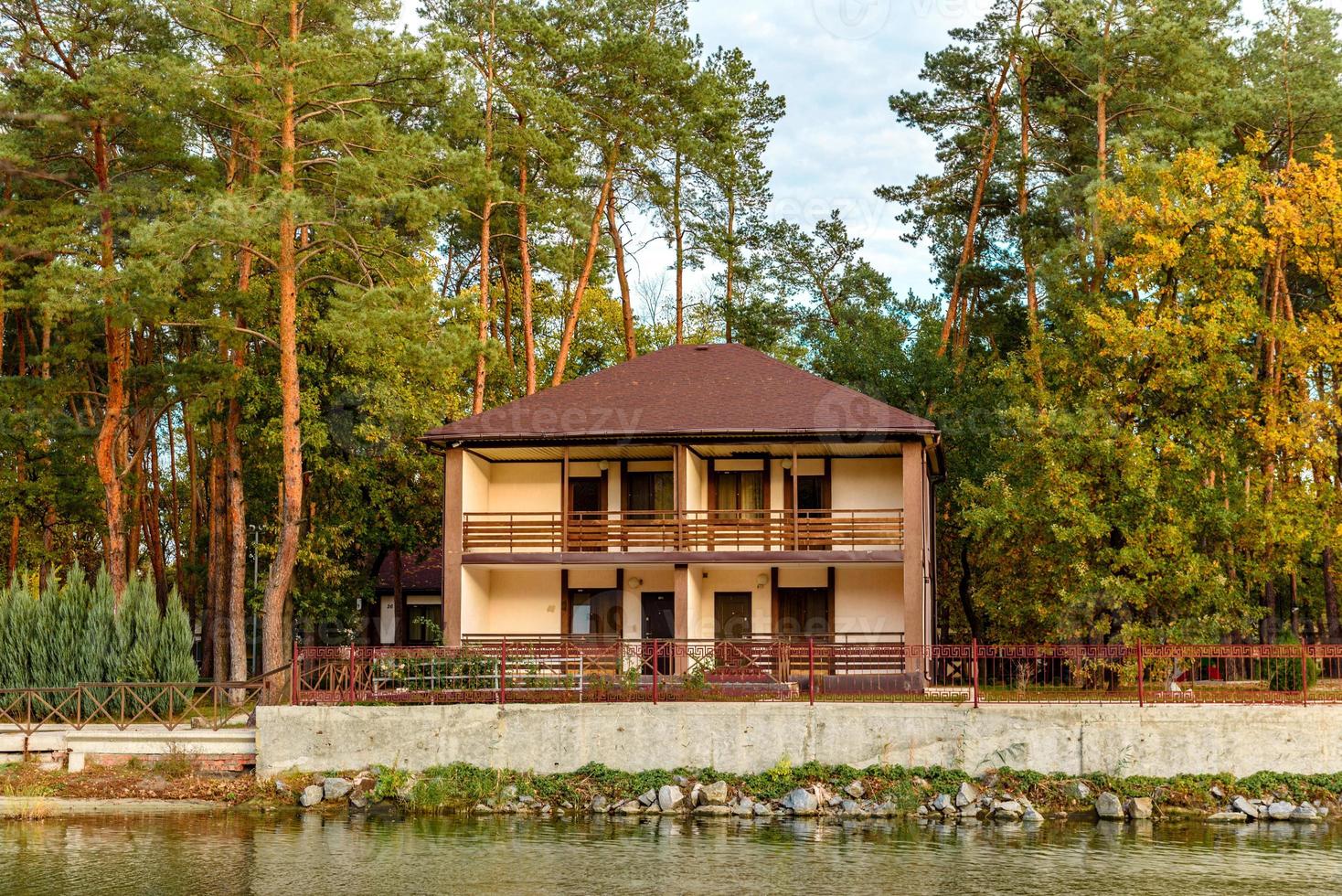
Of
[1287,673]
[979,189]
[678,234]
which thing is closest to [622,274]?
[678,234]

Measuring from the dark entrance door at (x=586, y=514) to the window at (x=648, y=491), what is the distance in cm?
66

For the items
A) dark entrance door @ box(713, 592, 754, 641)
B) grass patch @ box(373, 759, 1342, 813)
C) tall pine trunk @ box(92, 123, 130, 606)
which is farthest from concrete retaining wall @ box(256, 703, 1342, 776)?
tall pine trunk @ box(92, 123, 130, 606)

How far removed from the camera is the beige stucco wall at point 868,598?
105ft

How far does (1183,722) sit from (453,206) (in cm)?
1812

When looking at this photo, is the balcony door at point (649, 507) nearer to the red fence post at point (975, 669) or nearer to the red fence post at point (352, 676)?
the red fence post at point (352, 676)

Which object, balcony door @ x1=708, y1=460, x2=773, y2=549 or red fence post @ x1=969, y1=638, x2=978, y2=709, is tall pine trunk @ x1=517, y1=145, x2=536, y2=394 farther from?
red fence post @ x1=969, y1=638, x2=978, y2=709

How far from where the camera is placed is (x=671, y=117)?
140 feet

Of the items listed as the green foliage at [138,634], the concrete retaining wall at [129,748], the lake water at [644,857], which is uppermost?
the green foliage at [138,634]

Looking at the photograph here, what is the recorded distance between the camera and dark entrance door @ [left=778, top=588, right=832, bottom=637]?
3238 cm

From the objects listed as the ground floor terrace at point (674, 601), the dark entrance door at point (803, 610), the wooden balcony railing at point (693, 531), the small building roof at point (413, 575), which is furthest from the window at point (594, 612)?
the small building roof at point (413, 575)

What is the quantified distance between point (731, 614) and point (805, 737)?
9.65 meters

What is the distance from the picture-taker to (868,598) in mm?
32281

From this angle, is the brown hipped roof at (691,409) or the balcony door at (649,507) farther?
the balcony door at (649,507)

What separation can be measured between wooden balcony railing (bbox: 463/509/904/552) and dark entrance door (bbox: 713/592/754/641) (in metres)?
1.45
